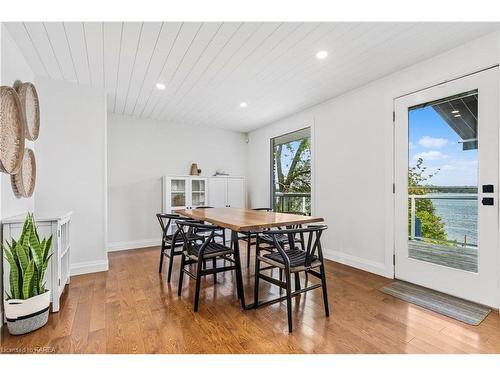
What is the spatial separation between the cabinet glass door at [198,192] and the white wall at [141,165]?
1.30ft

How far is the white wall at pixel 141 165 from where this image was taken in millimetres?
4301

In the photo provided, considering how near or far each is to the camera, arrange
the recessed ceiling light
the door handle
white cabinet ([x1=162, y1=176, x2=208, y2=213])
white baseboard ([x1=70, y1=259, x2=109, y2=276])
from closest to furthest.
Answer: the door handle → the recessed ceiling light → white baseboard ([x1=70, y1=259, x2=109, y2=276]) → white cabinet ([x1=162, y1=176, x2=208, y2=213])

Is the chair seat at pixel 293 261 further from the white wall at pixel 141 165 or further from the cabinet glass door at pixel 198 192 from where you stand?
the white wall at pixel 141 165

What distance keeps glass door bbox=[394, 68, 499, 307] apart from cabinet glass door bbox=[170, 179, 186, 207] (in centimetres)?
341

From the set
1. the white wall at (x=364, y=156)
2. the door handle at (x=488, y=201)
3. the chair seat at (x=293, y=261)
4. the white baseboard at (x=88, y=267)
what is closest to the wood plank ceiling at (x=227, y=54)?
the white wall at (x=364, y=156)

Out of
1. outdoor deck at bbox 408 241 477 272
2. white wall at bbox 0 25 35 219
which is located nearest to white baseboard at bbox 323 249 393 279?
outdoor deck at bbox 408 241 477 272

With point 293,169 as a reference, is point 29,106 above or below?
above

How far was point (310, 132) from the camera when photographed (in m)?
4.03

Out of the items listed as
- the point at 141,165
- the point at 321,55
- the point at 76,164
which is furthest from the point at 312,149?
the point at 76,164

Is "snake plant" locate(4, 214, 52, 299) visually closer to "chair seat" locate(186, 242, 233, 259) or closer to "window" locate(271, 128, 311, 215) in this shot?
"chair seat" locate(186, 242, 233, 259)

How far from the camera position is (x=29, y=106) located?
7.85 feet

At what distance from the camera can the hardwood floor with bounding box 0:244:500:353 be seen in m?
1.62

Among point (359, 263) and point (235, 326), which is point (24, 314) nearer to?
point (235, 326)

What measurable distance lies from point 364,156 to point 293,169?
1547 millimetres
